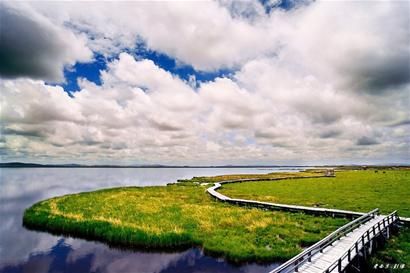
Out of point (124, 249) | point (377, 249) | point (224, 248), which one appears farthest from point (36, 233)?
point (377, 249)

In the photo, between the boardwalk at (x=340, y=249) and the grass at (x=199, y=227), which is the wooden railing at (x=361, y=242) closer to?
the boardwalk at (x=340, y=249)

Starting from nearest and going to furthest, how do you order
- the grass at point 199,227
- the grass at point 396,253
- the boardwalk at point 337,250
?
1. the boardwalk at point 337,250
2. the grass at point 396,253
3. the grass at point 199,227

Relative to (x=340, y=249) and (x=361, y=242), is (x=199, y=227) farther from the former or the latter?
(x=361, y=242)

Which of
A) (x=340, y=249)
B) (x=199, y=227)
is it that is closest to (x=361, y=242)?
(x=340, y=249)

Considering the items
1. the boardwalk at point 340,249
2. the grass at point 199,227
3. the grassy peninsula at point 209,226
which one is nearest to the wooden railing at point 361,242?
the boardwalk at point 340,249

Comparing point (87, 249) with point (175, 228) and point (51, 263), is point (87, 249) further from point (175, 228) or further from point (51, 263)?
point (175, 228)

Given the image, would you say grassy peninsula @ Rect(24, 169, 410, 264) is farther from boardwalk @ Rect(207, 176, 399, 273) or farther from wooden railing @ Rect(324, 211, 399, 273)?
boardwalk @ Rect(207, 176, 399, 273)
